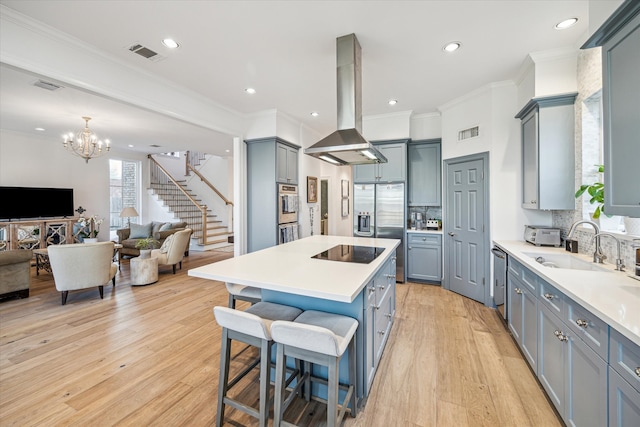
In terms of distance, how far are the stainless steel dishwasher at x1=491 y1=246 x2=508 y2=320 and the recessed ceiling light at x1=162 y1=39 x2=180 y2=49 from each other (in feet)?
13.2

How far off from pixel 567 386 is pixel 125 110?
18.9 ft

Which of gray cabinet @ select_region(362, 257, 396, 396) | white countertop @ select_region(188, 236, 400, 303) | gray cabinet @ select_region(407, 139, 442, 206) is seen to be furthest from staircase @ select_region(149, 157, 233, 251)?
gray cabinet @ select_region(362, 257, 396, 396)

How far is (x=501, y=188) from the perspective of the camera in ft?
11.3

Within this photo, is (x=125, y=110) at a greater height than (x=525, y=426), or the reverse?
(x=125, y=110)

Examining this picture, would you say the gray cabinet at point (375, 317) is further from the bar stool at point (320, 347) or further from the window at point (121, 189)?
the window at point (121, 189)

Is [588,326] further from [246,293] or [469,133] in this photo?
[469,133]

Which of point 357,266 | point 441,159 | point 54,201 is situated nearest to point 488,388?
point 357,266

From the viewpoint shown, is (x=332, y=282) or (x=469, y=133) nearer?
(x=332, y=282)

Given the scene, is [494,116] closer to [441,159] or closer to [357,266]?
[441,159]

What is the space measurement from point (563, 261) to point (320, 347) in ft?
8.20

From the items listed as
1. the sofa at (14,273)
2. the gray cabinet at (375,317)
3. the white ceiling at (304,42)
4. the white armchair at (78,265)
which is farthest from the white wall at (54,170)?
the gray cabinet at (375,317)

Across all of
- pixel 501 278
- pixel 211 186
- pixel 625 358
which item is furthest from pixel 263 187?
pixel 211 186

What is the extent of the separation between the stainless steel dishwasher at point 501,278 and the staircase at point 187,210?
7196 millimetres

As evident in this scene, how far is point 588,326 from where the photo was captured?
1.33 metres
